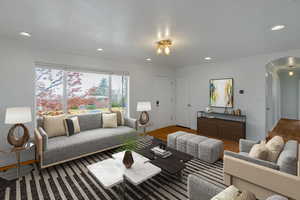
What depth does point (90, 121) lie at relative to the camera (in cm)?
371

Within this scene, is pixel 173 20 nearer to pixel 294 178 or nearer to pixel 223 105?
pixel 294 178

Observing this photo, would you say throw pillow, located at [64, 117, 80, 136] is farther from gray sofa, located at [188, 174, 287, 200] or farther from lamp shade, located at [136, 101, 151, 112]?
gray sofa, located at [188, 174, 287, 200]

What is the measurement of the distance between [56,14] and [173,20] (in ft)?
5.20

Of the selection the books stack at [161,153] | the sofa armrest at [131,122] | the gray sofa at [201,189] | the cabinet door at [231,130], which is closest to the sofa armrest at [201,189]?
the gray sofa at [201,189]

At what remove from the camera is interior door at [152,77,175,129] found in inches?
214

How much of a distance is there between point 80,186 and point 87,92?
8.12 ft

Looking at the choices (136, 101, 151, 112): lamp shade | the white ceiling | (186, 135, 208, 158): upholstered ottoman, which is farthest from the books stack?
the white ceiling

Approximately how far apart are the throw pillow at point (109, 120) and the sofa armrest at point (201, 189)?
9.41 feet

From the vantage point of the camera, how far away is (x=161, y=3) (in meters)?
1.61

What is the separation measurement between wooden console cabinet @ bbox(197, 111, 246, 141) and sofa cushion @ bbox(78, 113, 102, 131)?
330cm

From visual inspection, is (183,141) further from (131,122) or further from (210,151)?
(131,122)

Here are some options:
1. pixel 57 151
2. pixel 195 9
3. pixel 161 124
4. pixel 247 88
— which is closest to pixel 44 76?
pixel 57 151

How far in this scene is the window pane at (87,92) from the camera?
3.69 meters

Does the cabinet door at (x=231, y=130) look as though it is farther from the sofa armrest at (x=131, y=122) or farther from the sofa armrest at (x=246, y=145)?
the sofa armrest at (x=131, y=122)
